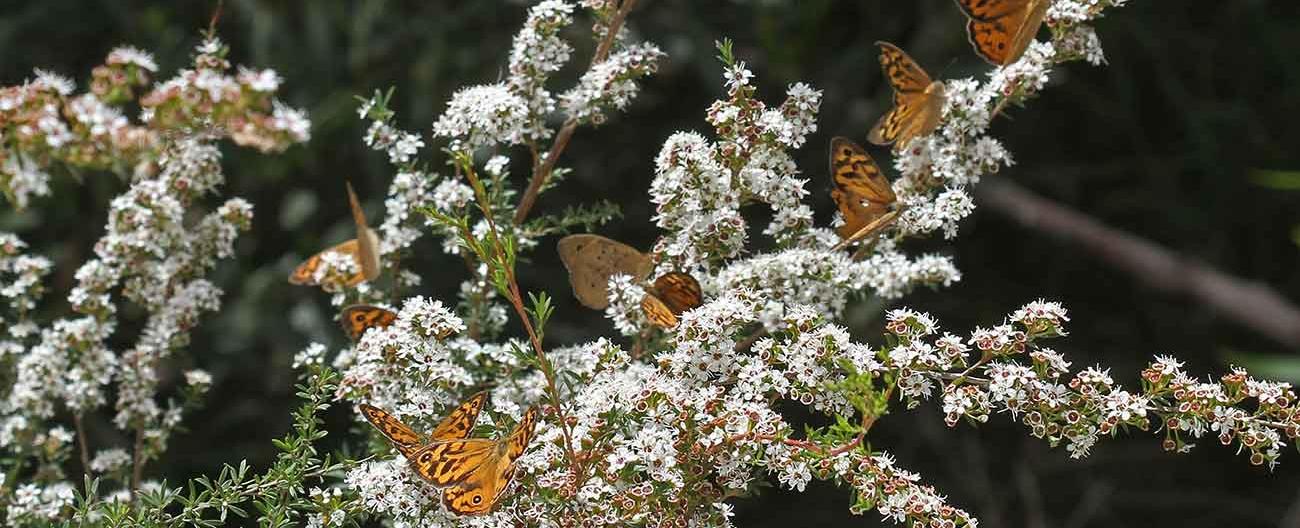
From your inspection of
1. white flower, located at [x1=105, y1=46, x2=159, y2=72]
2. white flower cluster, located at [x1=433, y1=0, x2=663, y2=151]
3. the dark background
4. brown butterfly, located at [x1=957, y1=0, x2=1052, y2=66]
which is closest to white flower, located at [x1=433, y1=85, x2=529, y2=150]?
white flower cluster, located at [x1=433, y1=0, x2=663, y2=151]

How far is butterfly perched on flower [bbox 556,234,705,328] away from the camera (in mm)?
985

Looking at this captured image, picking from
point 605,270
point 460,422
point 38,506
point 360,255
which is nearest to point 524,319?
point 460,422

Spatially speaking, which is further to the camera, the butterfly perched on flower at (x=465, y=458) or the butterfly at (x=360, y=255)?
the butterfly at (x=360, y=255)

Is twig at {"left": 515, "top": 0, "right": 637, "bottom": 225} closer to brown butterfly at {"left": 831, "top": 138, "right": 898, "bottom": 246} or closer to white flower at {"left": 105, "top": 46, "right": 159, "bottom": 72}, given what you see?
brown butterfly at {"left": 831, "top": 138, "right": 898, "bottom": 246}

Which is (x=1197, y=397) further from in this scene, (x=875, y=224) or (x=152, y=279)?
(x=152, y=279)

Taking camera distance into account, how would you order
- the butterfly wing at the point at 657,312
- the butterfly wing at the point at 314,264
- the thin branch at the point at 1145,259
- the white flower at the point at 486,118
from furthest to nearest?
the thin branch at the point at 1145,259
the butterfly wing at the point at 314,264
the white flower at the point at 486,118
the butterfly wing at the point at 657,312

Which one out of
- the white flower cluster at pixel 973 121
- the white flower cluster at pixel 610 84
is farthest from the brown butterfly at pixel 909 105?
the white flower cluster at pixel 610 84

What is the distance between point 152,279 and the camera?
3.91 ft

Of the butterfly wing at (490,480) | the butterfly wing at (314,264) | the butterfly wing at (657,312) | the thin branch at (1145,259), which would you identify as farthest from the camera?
the thin branch at (1145,259)

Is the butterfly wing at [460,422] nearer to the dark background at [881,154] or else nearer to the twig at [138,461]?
the twig at [138,461]

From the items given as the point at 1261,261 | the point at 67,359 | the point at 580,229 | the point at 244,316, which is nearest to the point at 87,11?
the point at 244,316

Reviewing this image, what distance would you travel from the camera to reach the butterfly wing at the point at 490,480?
2.74 ft

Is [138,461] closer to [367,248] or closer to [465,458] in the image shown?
[367,248]

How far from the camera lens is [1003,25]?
1.09m
